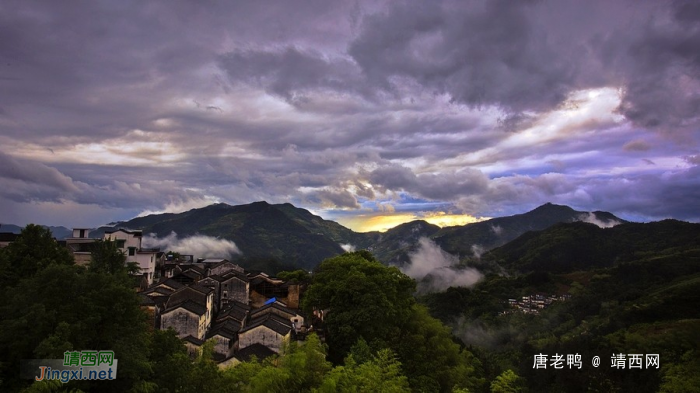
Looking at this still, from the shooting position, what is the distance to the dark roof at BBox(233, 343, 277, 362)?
31130 millimetres

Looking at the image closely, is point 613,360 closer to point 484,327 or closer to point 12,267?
point 12,267

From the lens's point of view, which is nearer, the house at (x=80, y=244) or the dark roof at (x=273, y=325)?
the dark roof at (x=273, y=325)

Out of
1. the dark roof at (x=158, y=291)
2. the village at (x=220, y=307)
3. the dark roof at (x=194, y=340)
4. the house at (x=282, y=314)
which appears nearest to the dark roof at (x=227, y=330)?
the village at (x=220, y=307)

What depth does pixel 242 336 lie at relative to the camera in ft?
110

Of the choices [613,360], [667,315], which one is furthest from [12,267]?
[667,315]

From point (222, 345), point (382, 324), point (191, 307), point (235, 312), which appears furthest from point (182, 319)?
point (382, 324)

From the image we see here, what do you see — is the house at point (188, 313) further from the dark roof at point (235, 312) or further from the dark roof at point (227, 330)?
the dark roof at point (235, 312)

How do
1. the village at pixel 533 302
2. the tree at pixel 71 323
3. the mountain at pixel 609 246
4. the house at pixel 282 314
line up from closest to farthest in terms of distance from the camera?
the tree at pixel 71 323
the house at pixel 282 314
the village at pixel 533 302
the mountain at pixel 609 246

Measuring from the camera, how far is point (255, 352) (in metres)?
32.0

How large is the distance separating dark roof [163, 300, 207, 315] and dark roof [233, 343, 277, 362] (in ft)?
18.1

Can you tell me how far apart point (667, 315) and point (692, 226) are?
134 metres

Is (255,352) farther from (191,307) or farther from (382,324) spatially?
(382,324)

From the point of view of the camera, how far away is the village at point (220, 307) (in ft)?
109

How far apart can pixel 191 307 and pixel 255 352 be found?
729 cm
